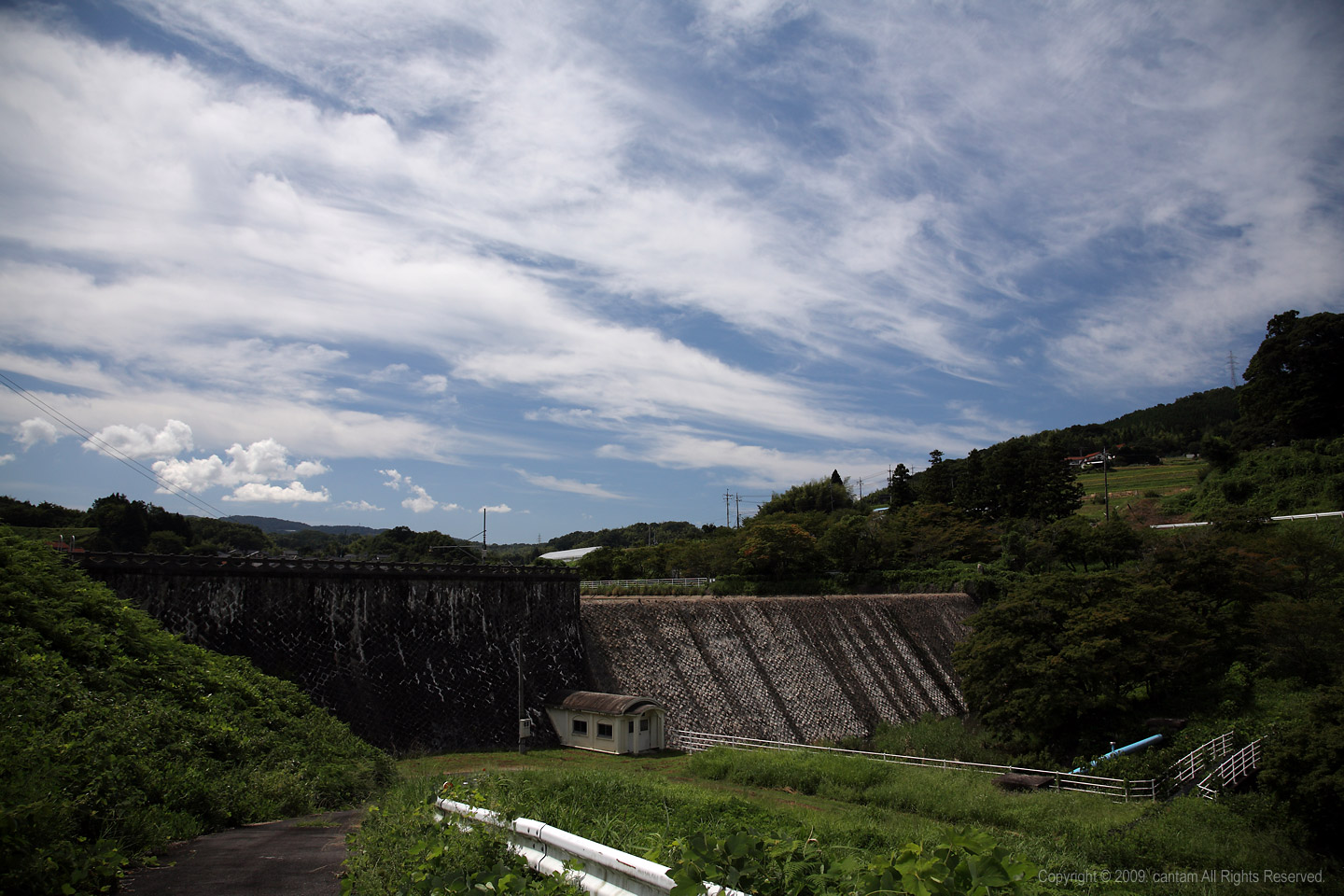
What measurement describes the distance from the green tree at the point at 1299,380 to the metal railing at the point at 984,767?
1668 inches

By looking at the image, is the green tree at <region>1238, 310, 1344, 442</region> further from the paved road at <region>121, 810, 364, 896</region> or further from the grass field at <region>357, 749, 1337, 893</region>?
the paved road at <region>121, 810, 364, 896</region>

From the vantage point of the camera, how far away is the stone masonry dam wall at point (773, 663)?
26328 mm

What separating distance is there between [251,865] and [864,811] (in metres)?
8.31

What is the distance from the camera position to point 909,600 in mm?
38812

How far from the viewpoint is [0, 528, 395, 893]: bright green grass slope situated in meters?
5.57

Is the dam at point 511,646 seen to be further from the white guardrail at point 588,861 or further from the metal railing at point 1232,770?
the white guardrail at point 588,861

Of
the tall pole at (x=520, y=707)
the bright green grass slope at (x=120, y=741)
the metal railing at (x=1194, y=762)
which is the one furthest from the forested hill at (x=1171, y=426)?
the bright green grass slope at (x=120, y=741)

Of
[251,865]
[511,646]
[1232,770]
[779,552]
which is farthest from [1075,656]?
[251,865]

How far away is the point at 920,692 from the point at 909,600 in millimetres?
7261

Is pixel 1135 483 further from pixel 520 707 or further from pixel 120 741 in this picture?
pixel 120 741

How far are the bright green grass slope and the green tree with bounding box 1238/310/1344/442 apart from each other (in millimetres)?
58234

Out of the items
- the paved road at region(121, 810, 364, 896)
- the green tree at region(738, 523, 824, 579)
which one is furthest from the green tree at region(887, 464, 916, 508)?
the paved road at region(121, 810, 364, 896)

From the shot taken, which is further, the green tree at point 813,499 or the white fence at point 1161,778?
the green tree at point 813,499

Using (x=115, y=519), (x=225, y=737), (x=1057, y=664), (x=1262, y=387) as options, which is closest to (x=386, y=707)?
(x=225, y=737)
